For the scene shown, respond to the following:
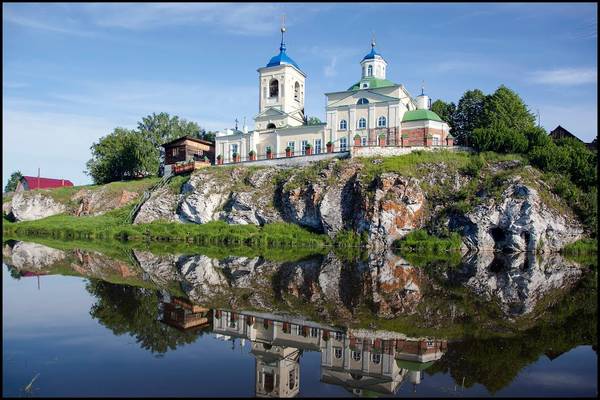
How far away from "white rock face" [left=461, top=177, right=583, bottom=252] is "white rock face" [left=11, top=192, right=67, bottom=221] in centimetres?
5031

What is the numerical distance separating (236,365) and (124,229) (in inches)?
1588

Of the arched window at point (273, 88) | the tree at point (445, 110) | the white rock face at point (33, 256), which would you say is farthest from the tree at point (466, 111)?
the white rock face at point (33, 256)

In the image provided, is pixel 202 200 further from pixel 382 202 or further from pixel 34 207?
pixel 34 207

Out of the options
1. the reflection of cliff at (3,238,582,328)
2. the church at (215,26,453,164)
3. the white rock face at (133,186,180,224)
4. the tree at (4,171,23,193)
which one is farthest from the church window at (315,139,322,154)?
the tree at (4,171,23,193)

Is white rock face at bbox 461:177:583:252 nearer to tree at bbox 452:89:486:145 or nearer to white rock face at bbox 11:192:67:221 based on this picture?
tree at bbox 452:89:486:145

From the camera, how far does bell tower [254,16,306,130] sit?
189 feet

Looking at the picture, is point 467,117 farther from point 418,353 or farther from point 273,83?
point 418,353

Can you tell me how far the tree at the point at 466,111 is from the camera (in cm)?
6088

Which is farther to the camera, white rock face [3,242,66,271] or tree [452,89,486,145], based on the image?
tree [452,89,486,145]

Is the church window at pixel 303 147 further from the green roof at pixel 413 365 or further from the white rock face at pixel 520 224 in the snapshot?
the green roof at pixel 413 365

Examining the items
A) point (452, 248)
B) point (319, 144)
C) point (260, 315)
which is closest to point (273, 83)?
point (319, 144)

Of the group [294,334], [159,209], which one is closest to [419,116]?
[159,209]

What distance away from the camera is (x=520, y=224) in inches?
1491

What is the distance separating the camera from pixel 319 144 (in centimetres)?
5356
